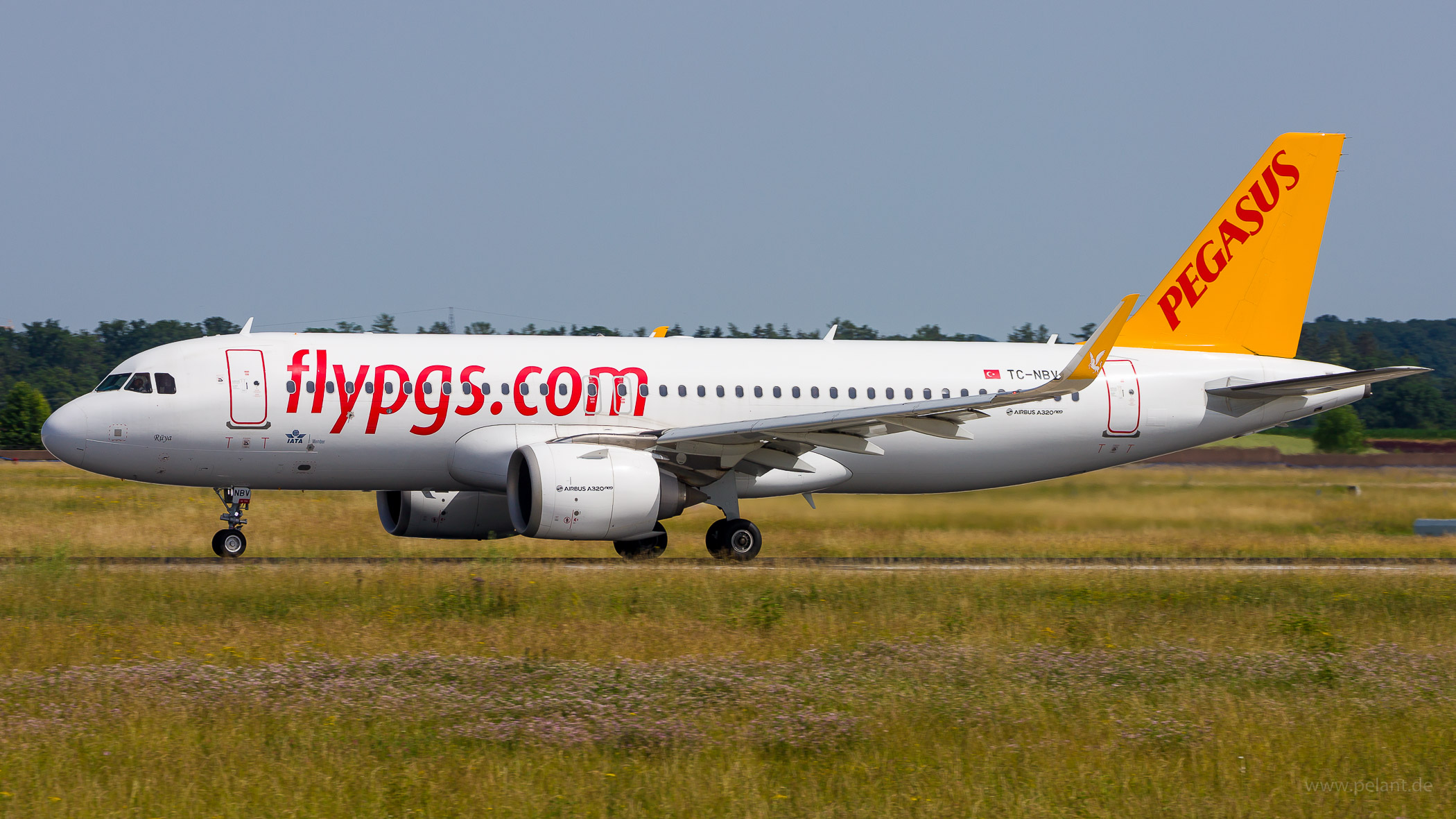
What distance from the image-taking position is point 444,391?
66.9 ft

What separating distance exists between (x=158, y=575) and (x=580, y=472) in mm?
5508

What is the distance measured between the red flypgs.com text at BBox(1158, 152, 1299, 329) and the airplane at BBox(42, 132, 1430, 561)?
38 millimetres

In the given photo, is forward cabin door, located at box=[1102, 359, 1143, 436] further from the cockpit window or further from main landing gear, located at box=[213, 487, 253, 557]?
the cockpit window

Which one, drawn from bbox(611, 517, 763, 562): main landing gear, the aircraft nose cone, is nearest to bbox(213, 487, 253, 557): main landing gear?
the aircraft nose cone

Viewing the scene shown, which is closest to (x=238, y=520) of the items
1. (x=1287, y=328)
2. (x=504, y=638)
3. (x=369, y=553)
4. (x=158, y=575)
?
(x=369, y=553)

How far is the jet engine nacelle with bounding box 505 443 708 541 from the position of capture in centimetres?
1864

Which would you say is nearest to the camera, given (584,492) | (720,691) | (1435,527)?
(720,691)

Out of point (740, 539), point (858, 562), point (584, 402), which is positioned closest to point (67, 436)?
point (584, 402)

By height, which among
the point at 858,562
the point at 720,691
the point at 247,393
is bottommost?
the point at 720,691

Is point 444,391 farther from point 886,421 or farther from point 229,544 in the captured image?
point 886,421

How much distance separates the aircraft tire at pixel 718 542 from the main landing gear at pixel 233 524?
689cm

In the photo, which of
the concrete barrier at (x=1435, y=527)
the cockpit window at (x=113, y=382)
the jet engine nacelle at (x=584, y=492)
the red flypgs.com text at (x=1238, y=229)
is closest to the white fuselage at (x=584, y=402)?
the cockpit window at (x=113, y=382)

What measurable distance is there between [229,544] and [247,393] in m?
2.24

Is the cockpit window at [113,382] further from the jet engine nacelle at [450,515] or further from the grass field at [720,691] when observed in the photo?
the jet engine nacelle at [450,515]
